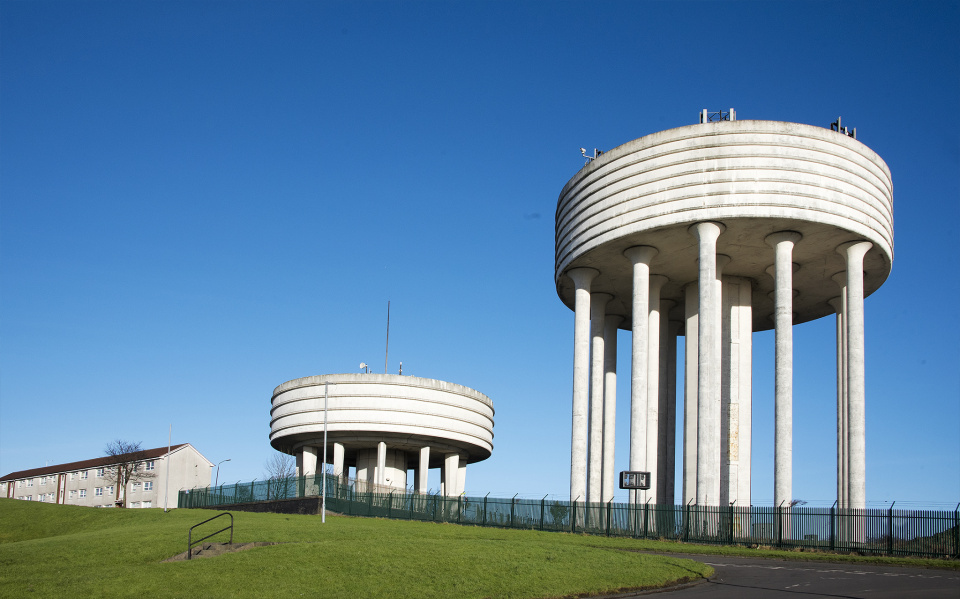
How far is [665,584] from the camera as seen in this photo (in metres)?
22.2

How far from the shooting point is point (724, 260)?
44000 mm

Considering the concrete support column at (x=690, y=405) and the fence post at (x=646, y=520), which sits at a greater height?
the concrete support column at (x=690, y=405)

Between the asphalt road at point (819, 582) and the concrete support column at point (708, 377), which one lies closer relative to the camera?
the asphalt road at point (819, 582)

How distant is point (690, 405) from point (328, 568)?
25.8 meters

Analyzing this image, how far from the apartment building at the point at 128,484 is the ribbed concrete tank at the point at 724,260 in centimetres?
6646

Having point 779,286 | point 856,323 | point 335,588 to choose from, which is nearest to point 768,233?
point 779,286

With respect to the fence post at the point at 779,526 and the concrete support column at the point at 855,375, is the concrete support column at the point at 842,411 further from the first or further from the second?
the fence post at the point at 779,526

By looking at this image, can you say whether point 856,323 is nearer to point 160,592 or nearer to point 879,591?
point 879,591

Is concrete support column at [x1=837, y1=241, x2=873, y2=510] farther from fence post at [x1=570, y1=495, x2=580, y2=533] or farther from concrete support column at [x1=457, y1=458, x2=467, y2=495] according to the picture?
concrete support column at [x1=457, y1=458, x2=467, y2=495]

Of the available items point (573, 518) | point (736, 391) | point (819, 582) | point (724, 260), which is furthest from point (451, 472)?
point (819, 582)

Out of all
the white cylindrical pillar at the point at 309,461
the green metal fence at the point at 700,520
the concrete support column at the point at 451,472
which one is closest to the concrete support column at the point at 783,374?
the green metal fence at the point at 700,520

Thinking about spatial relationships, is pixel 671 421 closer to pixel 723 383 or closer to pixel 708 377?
pixel 723 383

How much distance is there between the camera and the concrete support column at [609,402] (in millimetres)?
45094

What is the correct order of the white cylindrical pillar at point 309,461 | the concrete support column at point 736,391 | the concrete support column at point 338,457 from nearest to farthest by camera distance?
1. the concrete support column at point 736,391
2. the concrete support column at point 338,457
3. the white cylindrical pillar at point 309,461
